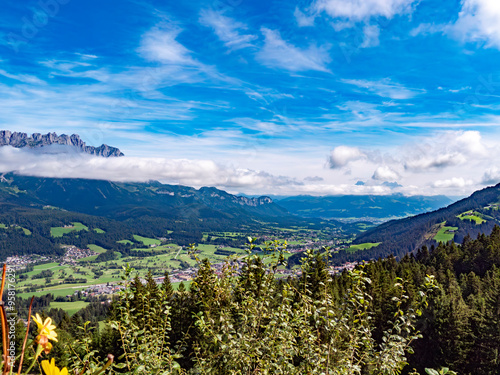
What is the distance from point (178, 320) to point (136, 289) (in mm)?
29081

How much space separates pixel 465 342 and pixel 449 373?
3614 centimetres

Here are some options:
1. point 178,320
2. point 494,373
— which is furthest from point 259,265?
point 494,373

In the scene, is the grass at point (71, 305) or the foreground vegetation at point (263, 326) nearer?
the foreground vegetation at point (263, 326)

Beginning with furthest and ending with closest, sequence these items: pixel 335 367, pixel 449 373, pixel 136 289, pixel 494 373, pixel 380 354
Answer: pixel 494 373
pixel 136 289
pixel 335 367
pixel 380 354
pixel 449 373

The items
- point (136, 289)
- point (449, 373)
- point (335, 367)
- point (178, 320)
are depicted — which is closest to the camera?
point (449, 373)

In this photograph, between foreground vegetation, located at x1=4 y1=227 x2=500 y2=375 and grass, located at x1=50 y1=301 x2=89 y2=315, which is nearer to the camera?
foreground vegetation, located at x1=4 y1=227 x2=500 y2=375

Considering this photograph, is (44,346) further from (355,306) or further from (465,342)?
(465,342)

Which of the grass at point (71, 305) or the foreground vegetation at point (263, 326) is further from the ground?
the foreground vegetation at point (263, 326)

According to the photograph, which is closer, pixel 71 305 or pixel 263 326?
pixel 263 326

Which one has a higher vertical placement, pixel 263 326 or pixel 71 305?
pixel 263 326

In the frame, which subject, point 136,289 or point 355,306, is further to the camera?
point 136,289

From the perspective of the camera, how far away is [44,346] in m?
1.22

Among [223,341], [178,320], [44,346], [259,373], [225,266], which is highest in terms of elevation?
[44,346]

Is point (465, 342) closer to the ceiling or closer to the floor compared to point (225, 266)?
closer to the floor
